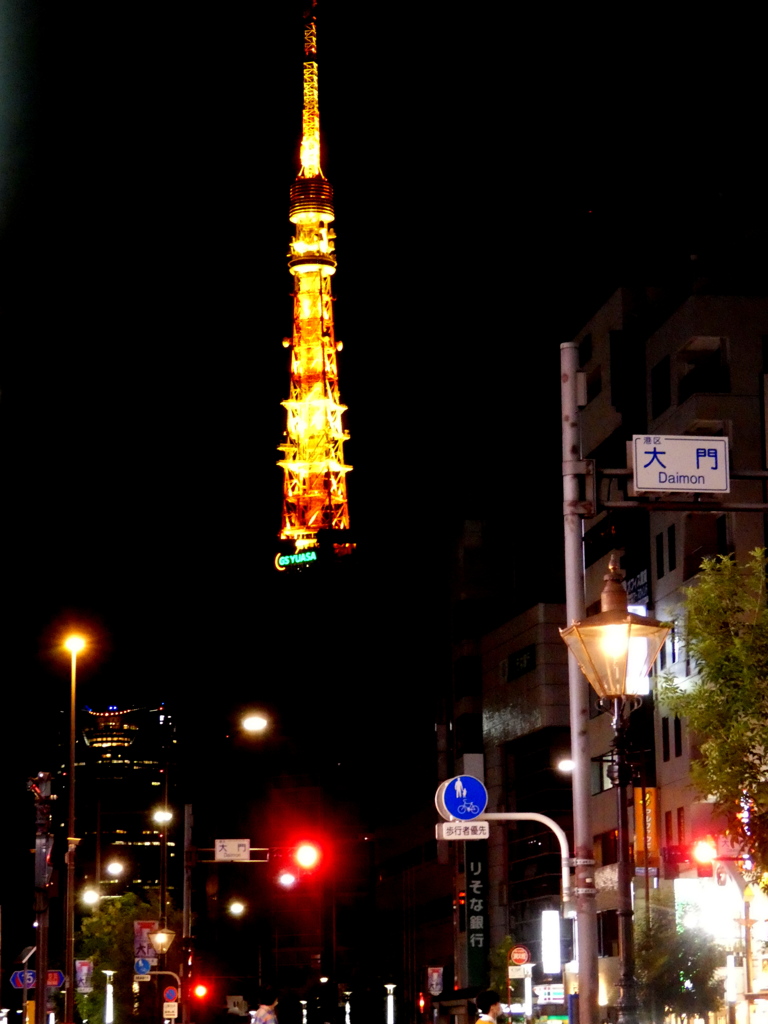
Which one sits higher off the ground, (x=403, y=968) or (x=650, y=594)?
(x=650, y=594)

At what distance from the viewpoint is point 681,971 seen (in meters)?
52.9

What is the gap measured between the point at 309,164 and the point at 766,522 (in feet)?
383

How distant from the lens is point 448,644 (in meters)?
107

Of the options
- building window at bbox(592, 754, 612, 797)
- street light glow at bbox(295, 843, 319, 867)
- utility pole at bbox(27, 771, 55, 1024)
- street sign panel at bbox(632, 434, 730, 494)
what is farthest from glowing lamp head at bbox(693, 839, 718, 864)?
building window at bbox(592, 754, 612, 797)

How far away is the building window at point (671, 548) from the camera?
64.2 metres

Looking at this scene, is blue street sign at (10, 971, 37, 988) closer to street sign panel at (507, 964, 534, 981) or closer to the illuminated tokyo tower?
street sign panel at (507, 964, 534, 981)

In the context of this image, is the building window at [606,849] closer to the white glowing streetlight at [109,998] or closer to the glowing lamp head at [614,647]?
the white glowing streetlight at [109,998]

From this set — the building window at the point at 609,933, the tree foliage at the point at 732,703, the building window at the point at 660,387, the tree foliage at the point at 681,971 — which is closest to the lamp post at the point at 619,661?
the tree foliage at the point at 732,703

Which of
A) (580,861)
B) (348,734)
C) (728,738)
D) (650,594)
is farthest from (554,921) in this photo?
(348,734)

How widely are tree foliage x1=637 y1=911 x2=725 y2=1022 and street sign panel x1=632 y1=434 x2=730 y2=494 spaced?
40420mm

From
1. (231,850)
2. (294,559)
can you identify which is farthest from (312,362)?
(231,850)

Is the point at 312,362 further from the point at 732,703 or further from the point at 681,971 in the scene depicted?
the point at 732,703

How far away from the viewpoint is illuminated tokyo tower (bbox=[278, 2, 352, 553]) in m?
161

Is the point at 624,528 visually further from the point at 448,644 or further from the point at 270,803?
the point at 270,803
